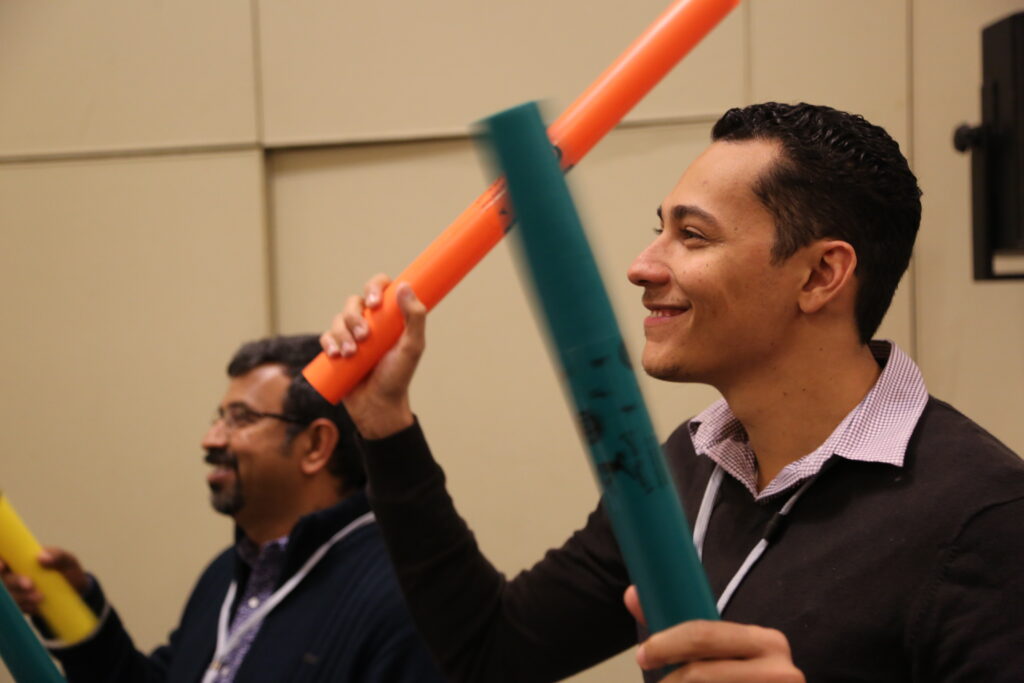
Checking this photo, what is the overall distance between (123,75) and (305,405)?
1.23 meters

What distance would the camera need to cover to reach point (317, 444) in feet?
6.71

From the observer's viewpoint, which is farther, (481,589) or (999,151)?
(999,151)

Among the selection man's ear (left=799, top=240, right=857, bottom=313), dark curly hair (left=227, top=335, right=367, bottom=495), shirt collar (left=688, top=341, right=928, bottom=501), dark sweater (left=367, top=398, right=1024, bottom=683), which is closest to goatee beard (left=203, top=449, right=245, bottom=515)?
dark curly hair (left=227, top=335, right=367, bottom=495)

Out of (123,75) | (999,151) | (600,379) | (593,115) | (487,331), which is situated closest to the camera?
(600,379)

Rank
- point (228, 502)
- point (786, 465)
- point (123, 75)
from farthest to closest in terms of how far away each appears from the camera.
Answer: point (123, 75)
point (228, 502)
point (786, 465)

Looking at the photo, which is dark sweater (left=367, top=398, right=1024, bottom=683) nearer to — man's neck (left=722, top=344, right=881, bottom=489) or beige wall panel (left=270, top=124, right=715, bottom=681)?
man's neck (left=722, top=344, right=881, bottom=489)

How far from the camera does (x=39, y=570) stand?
1.58 metres

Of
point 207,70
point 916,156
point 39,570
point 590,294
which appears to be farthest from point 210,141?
point 590,294

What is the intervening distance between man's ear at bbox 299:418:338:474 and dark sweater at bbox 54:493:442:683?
12 cm

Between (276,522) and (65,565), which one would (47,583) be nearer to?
(65,565)

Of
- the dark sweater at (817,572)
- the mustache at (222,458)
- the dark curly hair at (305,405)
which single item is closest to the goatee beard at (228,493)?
the mustache at (222,458)

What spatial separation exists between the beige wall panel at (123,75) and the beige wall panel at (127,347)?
78mm

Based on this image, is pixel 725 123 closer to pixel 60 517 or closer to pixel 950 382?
pixel 950 382

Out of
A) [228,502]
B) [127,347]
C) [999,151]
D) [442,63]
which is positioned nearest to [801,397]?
[999,151]
